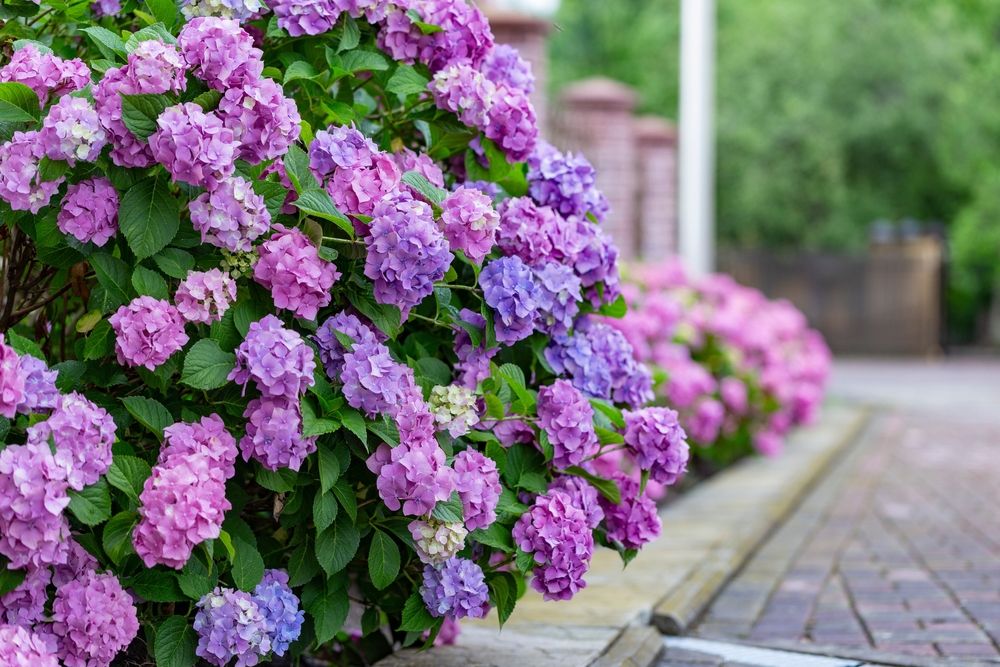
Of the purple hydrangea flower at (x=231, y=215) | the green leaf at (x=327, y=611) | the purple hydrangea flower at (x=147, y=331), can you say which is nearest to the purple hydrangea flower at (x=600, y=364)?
the green leaf at (x=327, y=611)

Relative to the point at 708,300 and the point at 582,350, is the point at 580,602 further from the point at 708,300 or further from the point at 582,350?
the point at 708,300

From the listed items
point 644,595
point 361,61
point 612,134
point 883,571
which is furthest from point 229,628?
point 612,134

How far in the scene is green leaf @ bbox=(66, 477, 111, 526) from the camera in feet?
7.35

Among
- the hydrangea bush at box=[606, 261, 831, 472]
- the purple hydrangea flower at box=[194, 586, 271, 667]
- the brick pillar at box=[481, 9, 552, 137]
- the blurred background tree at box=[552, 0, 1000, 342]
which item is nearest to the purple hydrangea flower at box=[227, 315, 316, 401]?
the purple hydrangea flower at box=[194, 586, 271, 667]

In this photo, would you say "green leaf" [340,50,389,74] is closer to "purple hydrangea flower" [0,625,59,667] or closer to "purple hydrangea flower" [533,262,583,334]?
"purple hydrangea flower" [533,262,583,334]

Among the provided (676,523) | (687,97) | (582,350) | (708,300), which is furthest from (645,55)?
(582,350)

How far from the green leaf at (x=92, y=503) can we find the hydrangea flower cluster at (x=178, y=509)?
2.5 inches

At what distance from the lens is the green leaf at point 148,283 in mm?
2428

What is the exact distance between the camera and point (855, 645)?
3990 millimetres

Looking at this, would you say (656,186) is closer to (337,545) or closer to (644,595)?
(644,595)

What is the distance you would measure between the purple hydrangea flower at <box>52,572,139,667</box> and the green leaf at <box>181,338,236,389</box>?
1.30 feet

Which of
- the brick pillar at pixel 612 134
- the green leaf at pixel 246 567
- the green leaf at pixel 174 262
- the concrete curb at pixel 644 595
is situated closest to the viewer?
the green leaf at pixel 174 262

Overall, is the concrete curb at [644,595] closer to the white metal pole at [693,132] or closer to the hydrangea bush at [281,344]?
Result: the hydrangea bush at [281,344]

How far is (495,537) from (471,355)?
0.40 metres
